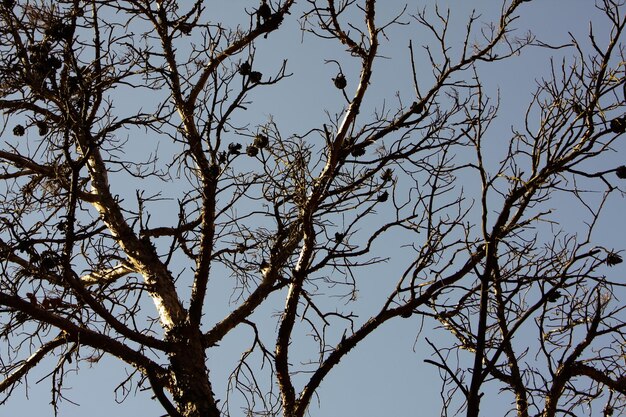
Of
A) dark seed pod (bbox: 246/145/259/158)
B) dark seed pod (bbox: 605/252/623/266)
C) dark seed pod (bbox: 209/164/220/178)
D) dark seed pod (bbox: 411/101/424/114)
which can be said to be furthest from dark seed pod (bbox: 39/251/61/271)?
dark seed pod (bbox: 605/252/623/266)

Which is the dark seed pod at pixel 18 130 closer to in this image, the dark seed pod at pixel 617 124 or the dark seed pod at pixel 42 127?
the dark seed pod at pixel 42 127

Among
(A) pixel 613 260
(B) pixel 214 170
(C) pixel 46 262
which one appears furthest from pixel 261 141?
(A) pixel 613 260

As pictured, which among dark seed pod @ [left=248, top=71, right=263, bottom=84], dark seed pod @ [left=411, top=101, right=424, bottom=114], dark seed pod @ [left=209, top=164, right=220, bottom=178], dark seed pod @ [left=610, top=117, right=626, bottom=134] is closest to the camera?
dark seed pod @ [left=610, top=117, right=626, bottom=134]

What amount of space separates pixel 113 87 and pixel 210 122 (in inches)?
27.9

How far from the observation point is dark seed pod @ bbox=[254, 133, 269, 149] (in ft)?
16.5

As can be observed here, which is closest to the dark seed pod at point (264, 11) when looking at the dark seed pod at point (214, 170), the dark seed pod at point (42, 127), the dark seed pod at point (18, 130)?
the dark seed pod at point (214, 170)

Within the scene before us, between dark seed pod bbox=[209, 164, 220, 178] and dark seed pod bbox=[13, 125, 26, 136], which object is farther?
dark seed pod bbox=[13, 125, 26, 136]

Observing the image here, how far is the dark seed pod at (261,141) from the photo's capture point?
5035mm

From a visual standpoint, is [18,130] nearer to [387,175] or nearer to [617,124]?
[387,175]

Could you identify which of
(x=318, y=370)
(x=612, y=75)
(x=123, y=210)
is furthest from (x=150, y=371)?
(x=612, y=75)

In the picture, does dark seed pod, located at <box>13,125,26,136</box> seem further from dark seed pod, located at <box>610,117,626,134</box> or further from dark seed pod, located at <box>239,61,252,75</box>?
dark seed pod, located at <box>610,117,626,134</box>

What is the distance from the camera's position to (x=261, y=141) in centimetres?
506

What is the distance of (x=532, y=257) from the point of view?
15.6 ft

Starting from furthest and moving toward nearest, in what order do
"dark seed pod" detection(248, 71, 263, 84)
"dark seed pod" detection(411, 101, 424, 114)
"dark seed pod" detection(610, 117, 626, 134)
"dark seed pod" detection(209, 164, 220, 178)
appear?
"dark seed pod" detection(411, 101, 424, 114) < "dark seed pod" detection(209, 164, 220, 178) < "dark seed pod" detection(248, 71, 263, 84) < "dark seed pod" detection(610, 117, 626, 134)
